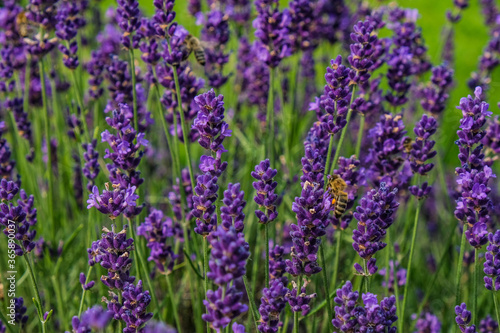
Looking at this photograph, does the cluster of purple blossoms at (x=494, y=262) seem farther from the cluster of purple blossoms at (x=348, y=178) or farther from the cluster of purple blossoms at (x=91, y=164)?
the cluster of purple blossoms at (x=91, y=164)

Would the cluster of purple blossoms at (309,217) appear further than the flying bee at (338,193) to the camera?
No

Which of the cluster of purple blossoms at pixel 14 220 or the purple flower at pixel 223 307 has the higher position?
the cluster of purple blossoms at pixel 14 220

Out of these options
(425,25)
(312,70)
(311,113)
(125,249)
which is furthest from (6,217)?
(425,25)

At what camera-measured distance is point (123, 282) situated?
1.67 metres

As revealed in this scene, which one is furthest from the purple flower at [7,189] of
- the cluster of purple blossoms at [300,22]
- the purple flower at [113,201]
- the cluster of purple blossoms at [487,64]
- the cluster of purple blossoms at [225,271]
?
the cluster of purple blossoms at [487,64]

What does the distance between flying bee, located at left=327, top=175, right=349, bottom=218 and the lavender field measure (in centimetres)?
1

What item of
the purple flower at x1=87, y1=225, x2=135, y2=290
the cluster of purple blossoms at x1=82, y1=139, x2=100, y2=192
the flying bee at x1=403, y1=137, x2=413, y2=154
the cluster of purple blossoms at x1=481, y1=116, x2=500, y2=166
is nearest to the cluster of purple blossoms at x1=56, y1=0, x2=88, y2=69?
the cluster of purple blossoms at x1=82, y1=139, x2=100, y2=192

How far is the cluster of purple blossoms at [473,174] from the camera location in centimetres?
171

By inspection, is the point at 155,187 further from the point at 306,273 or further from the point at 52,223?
the point at 306,273

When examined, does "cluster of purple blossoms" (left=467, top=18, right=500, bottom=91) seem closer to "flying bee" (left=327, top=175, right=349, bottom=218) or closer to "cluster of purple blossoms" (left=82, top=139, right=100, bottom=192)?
"flying bee" (left=327, top=175, right=349, bottom=218)

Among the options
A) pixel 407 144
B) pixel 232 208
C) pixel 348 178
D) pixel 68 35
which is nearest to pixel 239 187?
pixel 232 208

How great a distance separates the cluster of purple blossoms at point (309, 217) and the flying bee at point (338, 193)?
0.78ft

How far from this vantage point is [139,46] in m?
2.33

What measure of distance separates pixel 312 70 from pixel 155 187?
1348 millimetres
